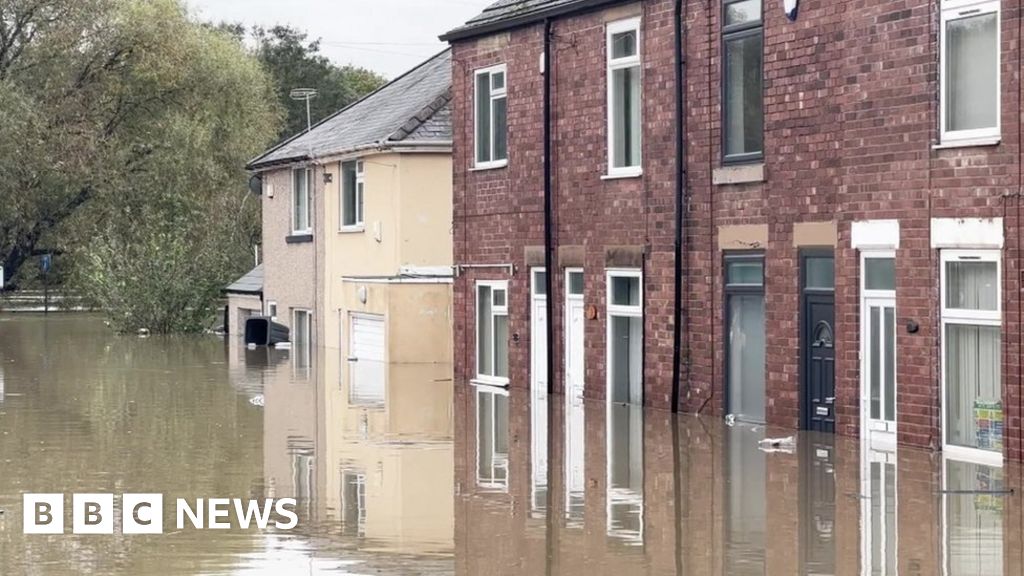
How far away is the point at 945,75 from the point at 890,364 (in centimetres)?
343

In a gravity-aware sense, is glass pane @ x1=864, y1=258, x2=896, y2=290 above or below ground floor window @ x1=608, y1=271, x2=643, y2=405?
above

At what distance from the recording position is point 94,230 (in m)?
65.2

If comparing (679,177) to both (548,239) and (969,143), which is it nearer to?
(548,239)

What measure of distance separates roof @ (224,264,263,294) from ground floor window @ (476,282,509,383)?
19525mm

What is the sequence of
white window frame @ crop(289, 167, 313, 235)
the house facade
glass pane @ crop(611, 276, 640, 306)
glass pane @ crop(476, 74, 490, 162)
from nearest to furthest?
glass pane @ crop(611, 276, 640, 306), glass pane @ crop(476, 74, 490, 162), the house facade, white window frame @ crop(289, 167, 313, 235)

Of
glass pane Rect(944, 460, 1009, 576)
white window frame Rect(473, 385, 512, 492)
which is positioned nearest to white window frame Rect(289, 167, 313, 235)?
white window frame Rect(473, 385, 512, 492)

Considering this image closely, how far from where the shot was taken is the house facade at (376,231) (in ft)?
126

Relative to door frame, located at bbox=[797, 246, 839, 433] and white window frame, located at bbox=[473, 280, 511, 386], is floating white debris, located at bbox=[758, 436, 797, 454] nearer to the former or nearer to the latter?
door frame, located at bbox=[797, 246, 839, 433]

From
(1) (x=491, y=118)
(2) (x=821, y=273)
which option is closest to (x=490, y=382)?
(1) (x=491, y=118)

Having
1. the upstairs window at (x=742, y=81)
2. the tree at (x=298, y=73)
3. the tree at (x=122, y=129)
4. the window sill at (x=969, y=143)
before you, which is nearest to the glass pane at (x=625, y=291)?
the upstairs window at (x=742, y=81)

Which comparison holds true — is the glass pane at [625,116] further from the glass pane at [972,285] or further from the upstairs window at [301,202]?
the upstairs window at [301,202]

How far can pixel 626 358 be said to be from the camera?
2803 cm

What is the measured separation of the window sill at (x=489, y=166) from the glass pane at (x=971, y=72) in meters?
11.6

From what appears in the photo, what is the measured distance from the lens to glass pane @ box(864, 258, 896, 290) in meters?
22.0
